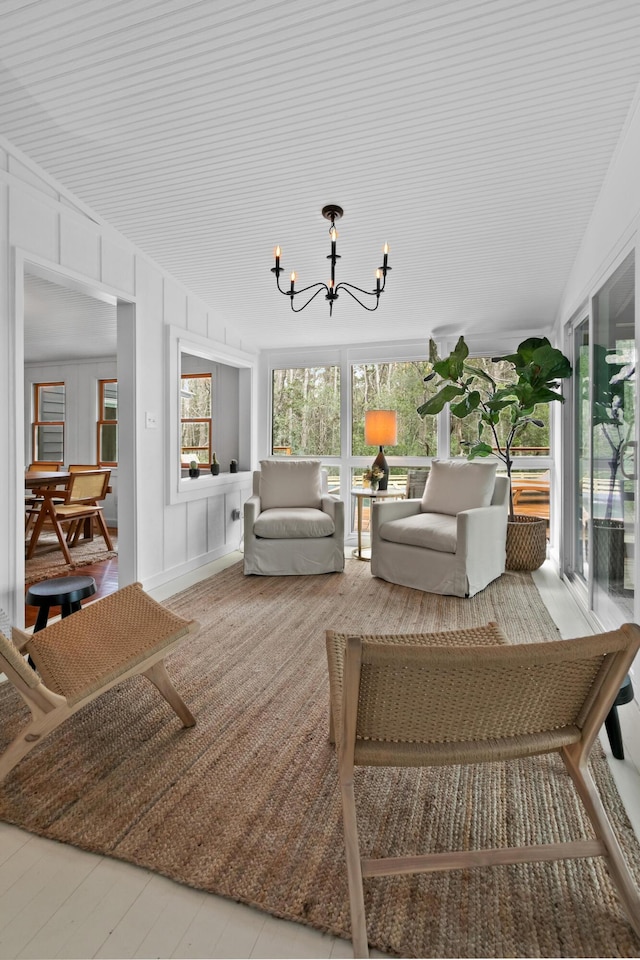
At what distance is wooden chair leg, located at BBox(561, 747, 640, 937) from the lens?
3.76ft

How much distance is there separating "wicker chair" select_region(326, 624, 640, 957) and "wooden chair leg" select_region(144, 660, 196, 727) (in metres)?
0.99

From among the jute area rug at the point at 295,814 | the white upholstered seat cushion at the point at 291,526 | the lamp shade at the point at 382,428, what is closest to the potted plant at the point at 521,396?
the lamp shade at the point at 382,428

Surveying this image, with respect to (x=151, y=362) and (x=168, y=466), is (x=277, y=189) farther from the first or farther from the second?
(x=168, y=466)

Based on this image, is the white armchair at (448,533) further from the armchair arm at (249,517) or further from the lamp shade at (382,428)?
the armchair arm at (249,517)

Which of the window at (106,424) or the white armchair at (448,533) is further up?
the window at (106,424)

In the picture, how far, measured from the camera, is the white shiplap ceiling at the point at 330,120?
190 cm

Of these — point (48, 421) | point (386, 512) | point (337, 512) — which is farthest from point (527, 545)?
point (48, 421)

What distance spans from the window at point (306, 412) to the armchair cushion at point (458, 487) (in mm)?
1594

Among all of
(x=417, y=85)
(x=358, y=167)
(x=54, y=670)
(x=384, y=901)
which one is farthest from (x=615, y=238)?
(x=54, y=670)

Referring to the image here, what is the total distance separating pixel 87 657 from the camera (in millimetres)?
1847

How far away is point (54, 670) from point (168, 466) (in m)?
2.35

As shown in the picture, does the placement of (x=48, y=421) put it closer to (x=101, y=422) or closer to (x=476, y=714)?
(x=101, y=422)

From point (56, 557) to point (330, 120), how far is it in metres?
4.45

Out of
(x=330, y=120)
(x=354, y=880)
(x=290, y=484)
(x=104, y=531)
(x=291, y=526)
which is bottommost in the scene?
(x=354, y=880)
